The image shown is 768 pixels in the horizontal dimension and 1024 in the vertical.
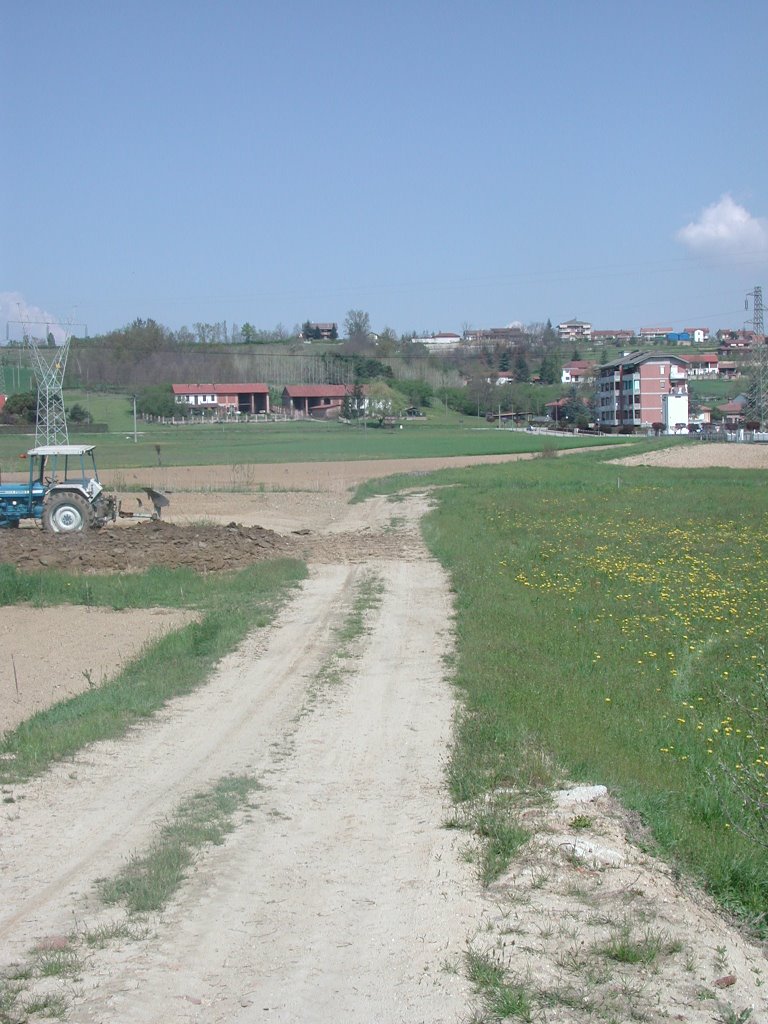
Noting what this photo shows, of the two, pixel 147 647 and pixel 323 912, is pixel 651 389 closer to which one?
pixel 147 647

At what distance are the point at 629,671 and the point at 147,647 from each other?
6.87m

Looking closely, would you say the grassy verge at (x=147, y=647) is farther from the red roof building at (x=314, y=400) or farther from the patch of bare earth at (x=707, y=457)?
the red roof building at (x=314, y=400)

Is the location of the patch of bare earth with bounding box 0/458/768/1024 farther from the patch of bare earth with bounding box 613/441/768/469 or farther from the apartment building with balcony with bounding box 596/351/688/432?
the apartment building with balcony with bounding box 596/351/688/432

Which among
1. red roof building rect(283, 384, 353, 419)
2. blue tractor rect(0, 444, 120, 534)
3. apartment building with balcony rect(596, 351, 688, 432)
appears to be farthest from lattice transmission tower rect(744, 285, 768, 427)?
blue tractor rect(0, 444, 120, 534)

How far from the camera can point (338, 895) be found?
6492mm

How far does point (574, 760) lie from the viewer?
8.95 meters

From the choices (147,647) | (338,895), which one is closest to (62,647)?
(147,647)

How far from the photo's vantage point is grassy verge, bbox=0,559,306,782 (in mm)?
10250

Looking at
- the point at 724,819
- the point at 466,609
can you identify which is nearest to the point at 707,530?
the point at 466,609

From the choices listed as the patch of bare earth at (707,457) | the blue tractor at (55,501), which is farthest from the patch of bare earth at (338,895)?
the patch of bare earth at (707,457)

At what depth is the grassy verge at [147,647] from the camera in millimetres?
10250

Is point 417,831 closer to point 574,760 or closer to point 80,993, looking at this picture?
point 574,760

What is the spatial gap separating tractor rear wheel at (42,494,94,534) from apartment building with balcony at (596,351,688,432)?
10712cm

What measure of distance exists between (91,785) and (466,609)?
30.8 ft
